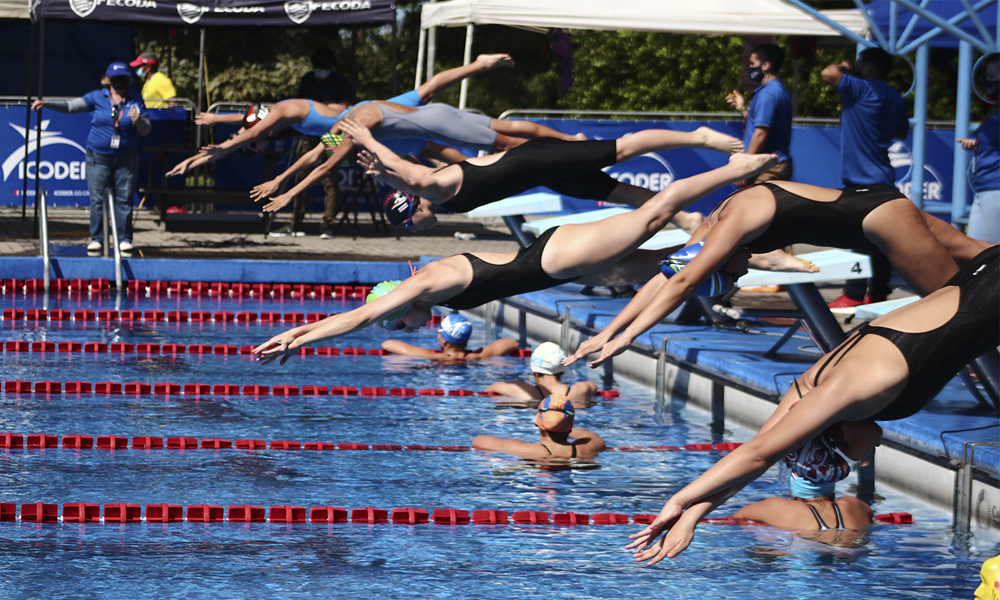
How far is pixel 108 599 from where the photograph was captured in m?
4.20

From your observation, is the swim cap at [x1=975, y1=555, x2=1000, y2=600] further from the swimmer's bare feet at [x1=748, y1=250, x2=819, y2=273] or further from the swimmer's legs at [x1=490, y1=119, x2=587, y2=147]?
the swimmer's legs at [x1=490, y1=119, x2=587, y2=147]

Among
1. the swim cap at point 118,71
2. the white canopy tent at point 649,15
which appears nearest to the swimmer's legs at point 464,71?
the swim cap at point 118,71

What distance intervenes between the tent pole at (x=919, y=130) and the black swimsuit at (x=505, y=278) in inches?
240

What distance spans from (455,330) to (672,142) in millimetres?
3367

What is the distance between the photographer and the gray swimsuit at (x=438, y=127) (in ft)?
23.1

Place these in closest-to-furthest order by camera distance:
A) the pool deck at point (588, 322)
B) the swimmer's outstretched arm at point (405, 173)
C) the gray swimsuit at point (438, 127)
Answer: the pool deck at point (588, 322), the swimmer's outstretched arm at point (405, 173), the gray swimsuit at point (438, 127)

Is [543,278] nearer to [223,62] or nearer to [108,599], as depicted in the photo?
[108,599]

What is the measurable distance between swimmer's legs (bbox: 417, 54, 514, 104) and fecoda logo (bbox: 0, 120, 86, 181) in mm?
9615

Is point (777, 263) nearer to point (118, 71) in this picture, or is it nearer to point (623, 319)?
point (623, 319)

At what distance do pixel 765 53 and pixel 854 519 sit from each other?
4.16m

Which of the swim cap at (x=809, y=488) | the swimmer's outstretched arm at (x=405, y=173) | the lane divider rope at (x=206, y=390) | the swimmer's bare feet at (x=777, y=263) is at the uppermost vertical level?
the swimmer's outstretched arm at (x=405, y=173)

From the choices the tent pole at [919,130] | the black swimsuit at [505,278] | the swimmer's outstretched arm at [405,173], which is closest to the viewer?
the black swimsuit at [505,278]

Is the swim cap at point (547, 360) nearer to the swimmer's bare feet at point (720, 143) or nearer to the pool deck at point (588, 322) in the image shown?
the pool deck at point (588, 322)

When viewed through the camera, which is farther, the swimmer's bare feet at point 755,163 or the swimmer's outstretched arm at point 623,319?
the swimmer's bare feet at point 755,163
